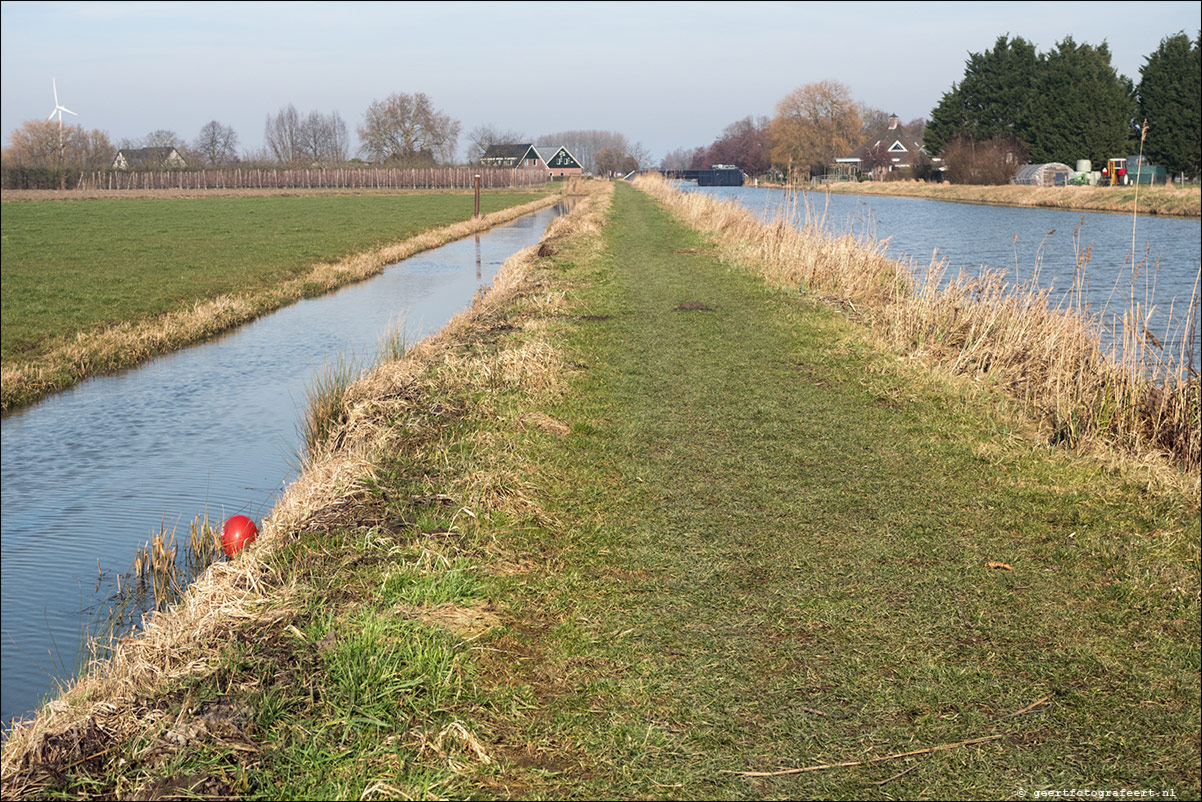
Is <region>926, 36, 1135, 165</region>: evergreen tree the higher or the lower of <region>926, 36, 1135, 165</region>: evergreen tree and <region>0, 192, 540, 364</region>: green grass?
the higher

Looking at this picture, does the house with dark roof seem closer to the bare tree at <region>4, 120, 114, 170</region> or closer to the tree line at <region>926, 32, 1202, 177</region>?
the tree line at <region>926, 32, 1202, 177</region>

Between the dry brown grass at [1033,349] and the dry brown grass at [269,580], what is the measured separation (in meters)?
4.34

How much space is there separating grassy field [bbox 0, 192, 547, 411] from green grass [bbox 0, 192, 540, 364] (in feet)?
0.13

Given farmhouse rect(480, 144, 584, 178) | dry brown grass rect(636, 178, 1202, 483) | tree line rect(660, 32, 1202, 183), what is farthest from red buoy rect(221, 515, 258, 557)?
farmhouse rect(480, 144, 584, 178)

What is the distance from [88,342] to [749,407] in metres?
10.9

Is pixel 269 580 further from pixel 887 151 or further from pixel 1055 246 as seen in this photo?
pixel 887 151

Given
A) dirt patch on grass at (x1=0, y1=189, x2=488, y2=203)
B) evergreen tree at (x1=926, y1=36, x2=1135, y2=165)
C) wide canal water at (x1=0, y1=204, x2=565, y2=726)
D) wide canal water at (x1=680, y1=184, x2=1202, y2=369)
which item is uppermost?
evergreen tree at (x1=926, y1=36, x2=1135, y2=165)

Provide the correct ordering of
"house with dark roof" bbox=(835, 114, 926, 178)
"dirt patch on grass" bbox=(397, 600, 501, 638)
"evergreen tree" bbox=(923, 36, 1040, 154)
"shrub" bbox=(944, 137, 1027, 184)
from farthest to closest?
"house with dark roof" bbox=(835, 114, 926, 178) → "evergreen tree" bbox=(923, 36, 1040, 154) → "shrub" bbox=(944, 137, 1027, 184) → "dirt patch on grass" bbox=(397, 600, 501, 638)

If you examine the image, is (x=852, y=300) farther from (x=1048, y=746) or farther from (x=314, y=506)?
(x=1048, y=746)

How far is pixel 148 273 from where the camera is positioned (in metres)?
22.3

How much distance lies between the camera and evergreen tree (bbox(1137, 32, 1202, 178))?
175 ft

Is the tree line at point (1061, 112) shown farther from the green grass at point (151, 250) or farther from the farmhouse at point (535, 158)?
the farmhouse at point (535, 158)

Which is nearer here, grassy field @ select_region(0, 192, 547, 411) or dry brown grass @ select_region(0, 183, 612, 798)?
dry brown grass @ select_region(0, 183, 612, 798)

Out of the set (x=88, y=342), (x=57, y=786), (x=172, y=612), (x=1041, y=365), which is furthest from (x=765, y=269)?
(x=57, y=786)
